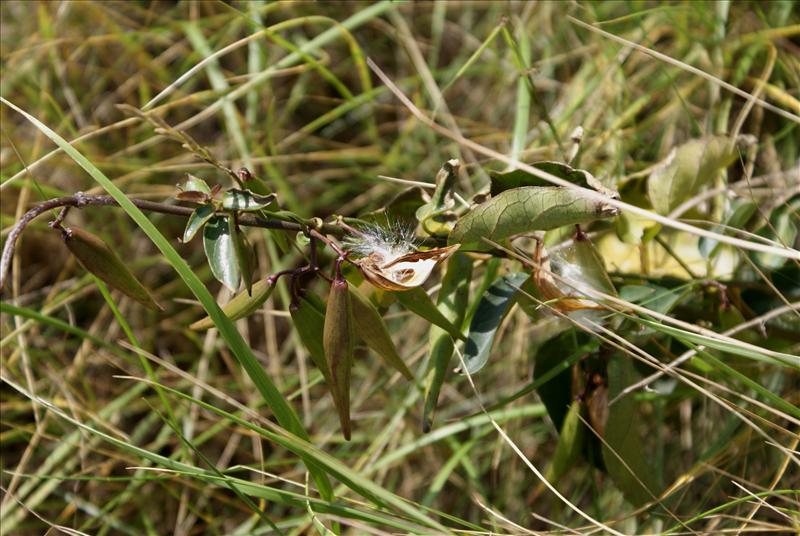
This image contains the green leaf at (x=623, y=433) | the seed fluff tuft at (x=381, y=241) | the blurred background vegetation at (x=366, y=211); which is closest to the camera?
the seed fluff tuft at (x=381, y=241)

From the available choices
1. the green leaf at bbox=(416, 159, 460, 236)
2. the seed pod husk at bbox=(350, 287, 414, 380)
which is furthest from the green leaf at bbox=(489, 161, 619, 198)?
the seed pod husk at bbox=(350, 287, 414, 380)

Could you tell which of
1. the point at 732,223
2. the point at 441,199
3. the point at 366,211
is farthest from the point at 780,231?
the point at 366,211

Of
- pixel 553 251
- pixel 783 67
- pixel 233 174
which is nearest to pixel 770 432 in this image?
pixel 553 251

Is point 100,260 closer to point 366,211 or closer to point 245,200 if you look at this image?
point 245,200

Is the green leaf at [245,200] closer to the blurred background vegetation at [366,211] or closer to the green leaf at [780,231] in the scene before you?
the blurred background vegetation at [366,211]

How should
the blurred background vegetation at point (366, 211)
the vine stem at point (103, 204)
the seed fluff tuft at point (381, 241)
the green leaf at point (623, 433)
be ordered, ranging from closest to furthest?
1. the vine stem at point (103, 204)
2. the seed fluff tuft at point (381, 241)
3. the green leaf at point (623, 433)
4. the blurred background vegetation at point (366, 211)

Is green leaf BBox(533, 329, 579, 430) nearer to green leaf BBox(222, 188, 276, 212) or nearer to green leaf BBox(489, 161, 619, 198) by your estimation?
green leaf BBox(489, 161, 619, 198)

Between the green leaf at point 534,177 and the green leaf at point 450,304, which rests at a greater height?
the green leaf at point 534,177

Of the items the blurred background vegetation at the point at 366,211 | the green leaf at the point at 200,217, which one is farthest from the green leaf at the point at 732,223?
the green leaf at the point at 200,217

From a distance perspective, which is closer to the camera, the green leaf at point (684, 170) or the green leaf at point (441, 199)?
the green leaf at point (441, 199)

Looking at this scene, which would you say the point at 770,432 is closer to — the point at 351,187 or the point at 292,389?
the point at 292,389
